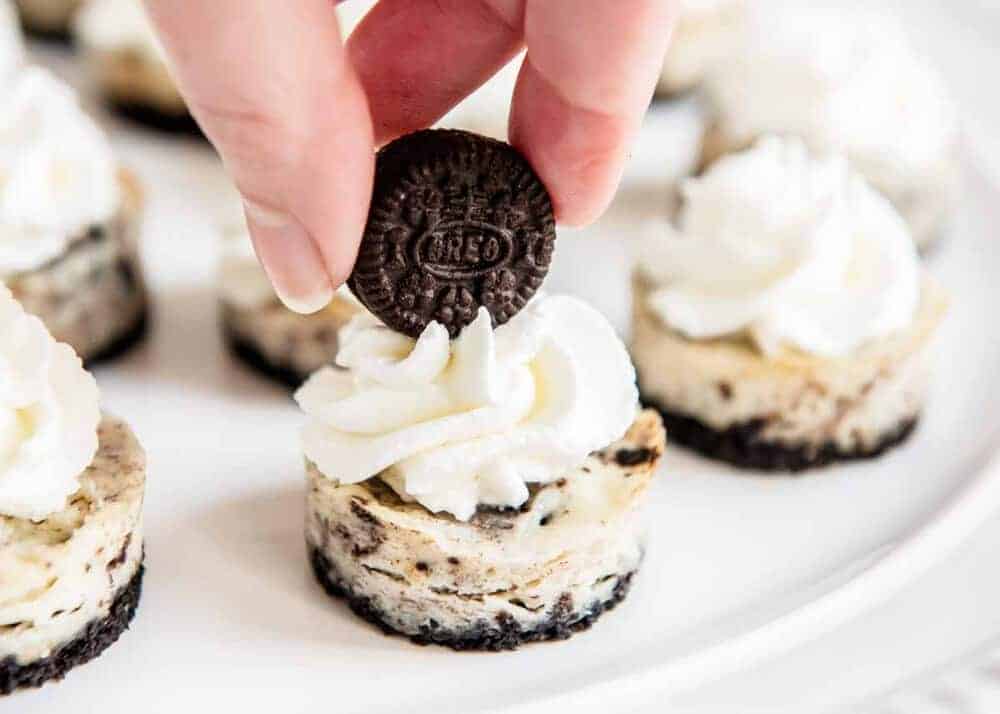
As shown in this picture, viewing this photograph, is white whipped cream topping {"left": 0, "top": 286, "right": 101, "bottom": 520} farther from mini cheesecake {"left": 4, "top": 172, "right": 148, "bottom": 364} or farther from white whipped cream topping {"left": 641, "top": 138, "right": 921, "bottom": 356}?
white whipped cream topping {"left": 641, "top": 138, "right": 921, "bottom": 356}

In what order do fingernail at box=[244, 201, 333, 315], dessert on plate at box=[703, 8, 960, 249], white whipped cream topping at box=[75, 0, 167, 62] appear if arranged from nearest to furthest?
fingernail at box=[244, 201, 333, 315] < dessert on plate at box=[703, 8, 960, 249] < white whipped cream topping at box=[75, 0, 167, 62]

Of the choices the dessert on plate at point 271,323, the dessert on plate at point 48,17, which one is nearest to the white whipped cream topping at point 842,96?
the dessert on plate at point 271,323

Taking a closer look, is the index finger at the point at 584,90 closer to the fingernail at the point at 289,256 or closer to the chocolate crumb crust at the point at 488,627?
the fingernail at the point at 289,256

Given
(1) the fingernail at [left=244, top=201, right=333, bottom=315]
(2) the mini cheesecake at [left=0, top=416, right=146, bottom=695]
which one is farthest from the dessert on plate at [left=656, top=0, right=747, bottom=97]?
(1) the fingernail at [left=244, top=201, right=333, bottom=315]

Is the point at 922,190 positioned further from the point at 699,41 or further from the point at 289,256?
the point at 289,256

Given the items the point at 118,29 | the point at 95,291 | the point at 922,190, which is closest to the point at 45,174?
the point at 95,291

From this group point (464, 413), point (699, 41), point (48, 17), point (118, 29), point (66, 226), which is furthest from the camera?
point (48, 17)

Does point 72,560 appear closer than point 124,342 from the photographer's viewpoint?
Yes
